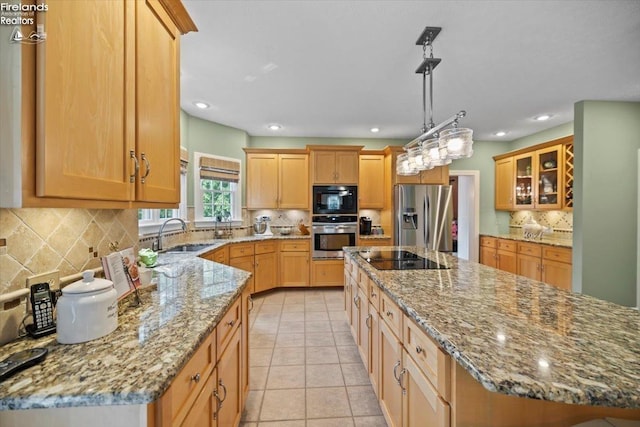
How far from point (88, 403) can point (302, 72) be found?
275cm

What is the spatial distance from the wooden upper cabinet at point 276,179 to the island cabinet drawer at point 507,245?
3346 millimetres

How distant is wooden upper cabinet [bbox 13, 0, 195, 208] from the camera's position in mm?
686

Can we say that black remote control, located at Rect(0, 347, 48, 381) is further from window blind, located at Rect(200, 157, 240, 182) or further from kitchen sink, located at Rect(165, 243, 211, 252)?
window blind, located at Rect(200, 157, 240, 182)

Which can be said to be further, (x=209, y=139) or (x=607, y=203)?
(x=209, y=139)

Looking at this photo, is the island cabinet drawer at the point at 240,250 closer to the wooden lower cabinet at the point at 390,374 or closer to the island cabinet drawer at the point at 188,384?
the wooden lower cabinet at the point at 390,374

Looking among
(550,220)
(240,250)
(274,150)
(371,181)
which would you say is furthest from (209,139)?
(550,220)

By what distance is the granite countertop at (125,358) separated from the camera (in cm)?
65

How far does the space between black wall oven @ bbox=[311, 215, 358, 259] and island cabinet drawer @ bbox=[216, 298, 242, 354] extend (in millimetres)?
2861

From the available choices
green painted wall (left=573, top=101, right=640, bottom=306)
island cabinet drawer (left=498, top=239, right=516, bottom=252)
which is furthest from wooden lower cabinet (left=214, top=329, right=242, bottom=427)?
island cabinet drawer (left=498, top=239, right=516, bottom=252)

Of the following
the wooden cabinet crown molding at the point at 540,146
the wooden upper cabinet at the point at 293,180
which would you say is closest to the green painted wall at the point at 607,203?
the wooden cabinet crown molding at the point at 540,146

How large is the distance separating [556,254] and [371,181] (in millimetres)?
2790

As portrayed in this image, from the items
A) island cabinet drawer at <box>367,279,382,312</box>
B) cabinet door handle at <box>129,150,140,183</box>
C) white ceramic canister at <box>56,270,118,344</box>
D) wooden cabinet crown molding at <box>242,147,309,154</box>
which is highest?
wooden cabinet crown molding at <box>242,147,309,154</box>

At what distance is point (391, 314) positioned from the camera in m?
1.47

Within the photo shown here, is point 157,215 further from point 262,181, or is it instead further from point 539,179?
point 539,179
